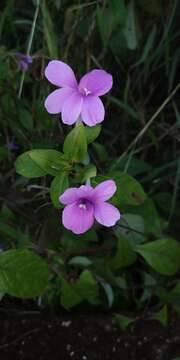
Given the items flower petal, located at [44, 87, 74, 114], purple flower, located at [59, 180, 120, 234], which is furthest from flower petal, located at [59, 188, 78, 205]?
flower petal, located at [44, 87, 74, 114]

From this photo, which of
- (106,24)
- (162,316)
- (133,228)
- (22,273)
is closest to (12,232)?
(22,273)

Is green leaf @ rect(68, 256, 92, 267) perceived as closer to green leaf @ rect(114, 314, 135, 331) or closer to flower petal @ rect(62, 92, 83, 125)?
green leaf @ rect(114, 314, 135, 331)

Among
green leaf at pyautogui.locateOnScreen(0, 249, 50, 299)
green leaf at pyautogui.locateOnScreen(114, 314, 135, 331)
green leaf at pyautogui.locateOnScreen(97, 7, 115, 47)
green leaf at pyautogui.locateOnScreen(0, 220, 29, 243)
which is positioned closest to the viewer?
green leaf at pyautogui.locateOnScreen(0, 249, 50, 299)

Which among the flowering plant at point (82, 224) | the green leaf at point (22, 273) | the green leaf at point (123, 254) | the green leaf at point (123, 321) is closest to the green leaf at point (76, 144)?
the flowering plant at point (82, 224)

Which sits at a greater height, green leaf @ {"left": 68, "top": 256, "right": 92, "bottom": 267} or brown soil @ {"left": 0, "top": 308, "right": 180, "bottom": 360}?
green leaf @ {"left": 68, "top": 256, "right": 92, "bottom": 267}

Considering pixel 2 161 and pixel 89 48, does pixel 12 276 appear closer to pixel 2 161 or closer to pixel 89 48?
pixel 2 161

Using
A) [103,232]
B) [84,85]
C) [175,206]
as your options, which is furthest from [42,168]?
[175,206]

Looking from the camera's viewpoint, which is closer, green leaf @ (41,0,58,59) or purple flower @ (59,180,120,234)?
purple flower @ (59,180,120,234)

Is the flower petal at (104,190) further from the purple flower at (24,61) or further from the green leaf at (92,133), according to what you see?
the purple flower at (24,61)

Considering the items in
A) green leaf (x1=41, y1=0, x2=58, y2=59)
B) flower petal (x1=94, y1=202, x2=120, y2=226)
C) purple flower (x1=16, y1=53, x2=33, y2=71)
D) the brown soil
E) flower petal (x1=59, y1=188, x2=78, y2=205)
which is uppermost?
green leaf (x1=41, y1=0, x2=58, y2=59)
